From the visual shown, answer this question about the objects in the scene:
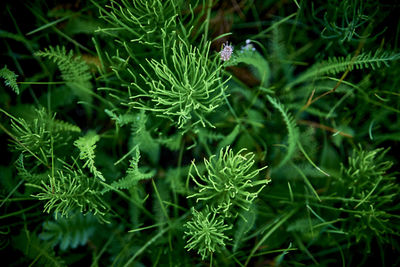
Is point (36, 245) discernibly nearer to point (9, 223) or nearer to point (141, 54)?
point (9, 223)

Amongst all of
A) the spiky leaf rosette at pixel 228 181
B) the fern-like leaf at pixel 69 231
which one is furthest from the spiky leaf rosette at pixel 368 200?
the fern-like leaf at pixel 69 231

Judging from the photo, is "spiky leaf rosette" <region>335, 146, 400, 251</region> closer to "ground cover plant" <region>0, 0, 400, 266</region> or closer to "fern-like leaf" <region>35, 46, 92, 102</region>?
"ground cover plant" <region>0, 0, 400, 266</region>

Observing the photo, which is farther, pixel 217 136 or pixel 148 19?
pixel 217 136

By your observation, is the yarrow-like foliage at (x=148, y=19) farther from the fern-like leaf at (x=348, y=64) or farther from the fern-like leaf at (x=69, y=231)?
the fern-like leaf at (x=69, y=231)

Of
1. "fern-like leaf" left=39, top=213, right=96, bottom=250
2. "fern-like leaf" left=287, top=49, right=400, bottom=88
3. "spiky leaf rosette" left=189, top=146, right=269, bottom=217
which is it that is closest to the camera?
"spiky leaf rosette" left=189, top=146, right=269, bottom=217

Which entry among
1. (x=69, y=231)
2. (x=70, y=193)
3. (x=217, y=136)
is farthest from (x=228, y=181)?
(x=69, y=231)

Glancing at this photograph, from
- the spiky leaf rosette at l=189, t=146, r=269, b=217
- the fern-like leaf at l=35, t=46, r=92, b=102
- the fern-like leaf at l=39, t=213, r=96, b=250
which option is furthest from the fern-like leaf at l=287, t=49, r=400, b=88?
the fern-like leaf at l=39, t=213, r=96, b=250

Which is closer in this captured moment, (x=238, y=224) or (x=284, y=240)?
(x=238, y=224)

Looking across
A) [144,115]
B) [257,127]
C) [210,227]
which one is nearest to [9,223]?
[144,115]

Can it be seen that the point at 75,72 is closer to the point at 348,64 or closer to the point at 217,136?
→ the point at 217,136
